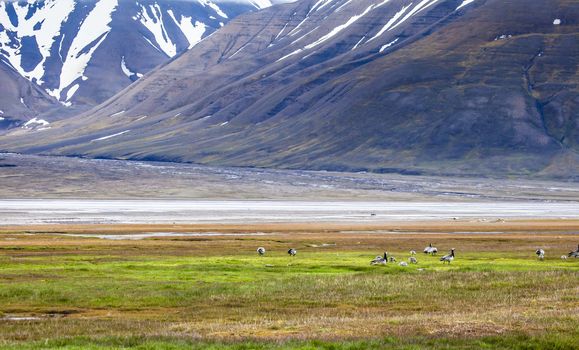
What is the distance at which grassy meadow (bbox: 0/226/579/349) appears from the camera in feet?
91.6

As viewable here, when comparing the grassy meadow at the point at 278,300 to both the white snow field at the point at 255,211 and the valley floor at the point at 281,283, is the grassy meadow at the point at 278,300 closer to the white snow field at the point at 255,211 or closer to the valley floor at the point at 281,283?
the valley floor at the point at 281,283

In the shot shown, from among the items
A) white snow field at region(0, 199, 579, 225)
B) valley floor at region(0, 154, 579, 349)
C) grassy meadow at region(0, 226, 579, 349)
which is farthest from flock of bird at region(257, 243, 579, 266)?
white snow field at region(0, 199, 579, 225)

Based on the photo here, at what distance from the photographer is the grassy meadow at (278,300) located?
27.9 metres

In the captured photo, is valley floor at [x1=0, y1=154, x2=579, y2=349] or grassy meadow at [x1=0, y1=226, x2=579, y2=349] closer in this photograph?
grassy meadow at [x1=0, y1=226, x2=579, y2=349]

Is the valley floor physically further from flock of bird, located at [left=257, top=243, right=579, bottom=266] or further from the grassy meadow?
flock of bird, located at [left=257, top=243, right=579, bottom=266]

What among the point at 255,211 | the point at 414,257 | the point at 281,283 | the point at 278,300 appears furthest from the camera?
the point at 255,211

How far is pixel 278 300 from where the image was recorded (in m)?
38.2

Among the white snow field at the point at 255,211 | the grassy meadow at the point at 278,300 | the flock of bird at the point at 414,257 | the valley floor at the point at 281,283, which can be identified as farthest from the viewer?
the white snow field at the point at 255,211

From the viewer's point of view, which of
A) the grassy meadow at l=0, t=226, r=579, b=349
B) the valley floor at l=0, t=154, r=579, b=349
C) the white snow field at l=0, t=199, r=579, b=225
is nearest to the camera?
the grassy meadow at l=0, t=226, r=579, b=349

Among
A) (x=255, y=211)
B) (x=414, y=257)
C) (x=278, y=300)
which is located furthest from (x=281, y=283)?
(x=255, y=211)

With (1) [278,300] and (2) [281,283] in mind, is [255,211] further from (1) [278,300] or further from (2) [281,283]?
(1) [278,300]

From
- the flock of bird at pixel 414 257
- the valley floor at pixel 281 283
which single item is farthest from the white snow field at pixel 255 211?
the flock of bird at pixel 414 257

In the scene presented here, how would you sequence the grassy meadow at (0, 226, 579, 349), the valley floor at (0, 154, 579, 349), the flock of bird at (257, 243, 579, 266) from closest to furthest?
the grassy meadow at (0, 226, 579, 349) → the valley floor at (0, 154, 579, 349) → the flock of bird at (257, 243, 579, 266)

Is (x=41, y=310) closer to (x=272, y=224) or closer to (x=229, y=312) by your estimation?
(x=229, y=312)
